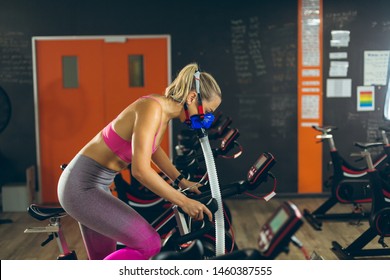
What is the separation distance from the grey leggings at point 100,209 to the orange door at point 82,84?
2.96 m

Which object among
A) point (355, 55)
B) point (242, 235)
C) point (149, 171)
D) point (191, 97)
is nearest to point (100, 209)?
point (149, 171)

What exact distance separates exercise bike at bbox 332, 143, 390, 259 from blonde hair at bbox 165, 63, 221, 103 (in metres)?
1.66

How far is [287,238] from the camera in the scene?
1.30 m

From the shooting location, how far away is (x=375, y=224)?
10.5 ft

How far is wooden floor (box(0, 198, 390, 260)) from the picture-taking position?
11.5ft

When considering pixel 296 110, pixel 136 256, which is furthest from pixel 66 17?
pixel 136 256

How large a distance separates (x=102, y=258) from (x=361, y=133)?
11.6 feet

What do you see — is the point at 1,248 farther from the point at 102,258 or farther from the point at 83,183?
the point at 83,183

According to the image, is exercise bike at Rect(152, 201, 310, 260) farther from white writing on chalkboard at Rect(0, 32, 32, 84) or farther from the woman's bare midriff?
white writing on chalkboard at Rect(0, 32, 32, 84)

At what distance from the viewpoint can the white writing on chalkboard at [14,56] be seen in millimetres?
4930

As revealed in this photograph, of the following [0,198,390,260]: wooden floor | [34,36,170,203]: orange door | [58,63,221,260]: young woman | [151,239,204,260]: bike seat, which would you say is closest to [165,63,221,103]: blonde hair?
[58,63,221,260]: young woman

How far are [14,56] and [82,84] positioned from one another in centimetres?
66

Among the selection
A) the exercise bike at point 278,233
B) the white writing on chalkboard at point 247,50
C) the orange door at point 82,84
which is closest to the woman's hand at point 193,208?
the exercise bike at point 278,233

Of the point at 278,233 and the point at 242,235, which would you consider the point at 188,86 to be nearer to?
the point at 278,233
